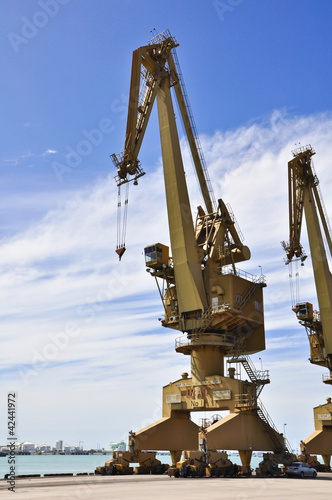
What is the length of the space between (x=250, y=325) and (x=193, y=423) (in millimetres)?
8901

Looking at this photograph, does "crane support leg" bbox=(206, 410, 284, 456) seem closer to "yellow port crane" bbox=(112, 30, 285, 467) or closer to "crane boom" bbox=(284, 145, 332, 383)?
"yellow port crane" bbox=(112, 30, 285, 467)

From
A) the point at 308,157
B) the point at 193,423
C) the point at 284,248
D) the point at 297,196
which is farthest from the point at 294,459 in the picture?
the point at 308,157

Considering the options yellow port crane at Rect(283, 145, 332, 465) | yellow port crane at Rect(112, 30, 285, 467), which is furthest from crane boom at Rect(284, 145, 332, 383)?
yellow port crane at Rect(112, 30, 285, 467)

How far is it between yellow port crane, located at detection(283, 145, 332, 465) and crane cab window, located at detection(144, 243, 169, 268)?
59.8 ft

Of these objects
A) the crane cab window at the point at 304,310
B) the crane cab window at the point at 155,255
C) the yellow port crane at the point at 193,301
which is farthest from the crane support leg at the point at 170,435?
the crane cab window at the point at 304,310

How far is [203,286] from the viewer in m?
36.7

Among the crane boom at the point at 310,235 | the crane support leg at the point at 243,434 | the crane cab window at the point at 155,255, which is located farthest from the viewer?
the crane boom at the point at 310,235

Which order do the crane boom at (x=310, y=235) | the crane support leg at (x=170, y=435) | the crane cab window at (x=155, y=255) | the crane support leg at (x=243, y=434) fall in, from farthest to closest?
the crane boom at (x=310, y=235)
the crane cab window at (x=155, y=255)
the crane support leg at (x=170, y=435)
the crane support leg at (x=243, y=434)

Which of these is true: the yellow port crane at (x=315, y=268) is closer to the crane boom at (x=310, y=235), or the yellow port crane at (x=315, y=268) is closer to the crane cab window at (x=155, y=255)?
the crane boom at (x=310, y=235)

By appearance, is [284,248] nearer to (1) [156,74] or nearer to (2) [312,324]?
(2) [312,324]

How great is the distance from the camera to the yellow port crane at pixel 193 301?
34.5 m

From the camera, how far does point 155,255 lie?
37344 millimetres

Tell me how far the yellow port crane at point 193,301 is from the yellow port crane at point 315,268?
10.7 m

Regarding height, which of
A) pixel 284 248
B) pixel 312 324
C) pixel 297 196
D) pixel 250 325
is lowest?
pixel 250 325
